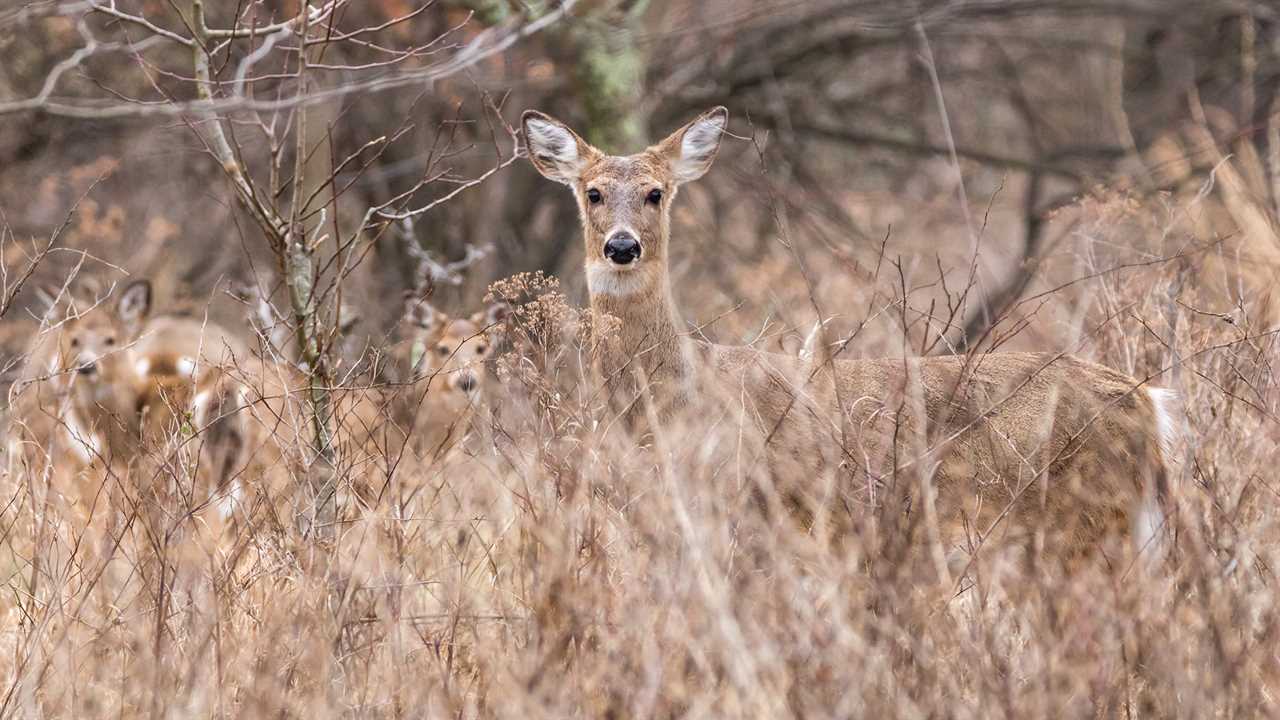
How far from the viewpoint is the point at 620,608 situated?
12.6 feet

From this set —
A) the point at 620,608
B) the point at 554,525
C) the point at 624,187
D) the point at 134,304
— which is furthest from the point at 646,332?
the point at 134,304

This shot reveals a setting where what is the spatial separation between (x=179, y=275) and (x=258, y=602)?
7372 mm

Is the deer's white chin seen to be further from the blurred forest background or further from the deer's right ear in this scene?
the blurred forest background

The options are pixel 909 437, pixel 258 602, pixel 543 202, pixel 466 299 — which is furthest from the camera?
pixel 543 202

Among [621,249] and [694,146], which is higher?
[694,146]

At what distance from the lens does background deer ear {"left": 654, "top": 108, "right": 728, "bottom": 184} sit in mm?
6836

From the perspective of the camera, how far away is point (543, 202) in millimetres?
12461

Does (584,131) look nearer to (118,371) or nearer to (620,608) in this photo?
(118,371)

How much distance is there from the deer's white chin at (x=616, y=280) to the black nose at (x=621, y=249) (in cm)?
3

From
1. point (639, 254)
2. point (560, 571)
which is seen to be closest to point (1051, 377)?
point (639, 254)

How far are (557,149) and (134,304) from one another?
11.2 feet

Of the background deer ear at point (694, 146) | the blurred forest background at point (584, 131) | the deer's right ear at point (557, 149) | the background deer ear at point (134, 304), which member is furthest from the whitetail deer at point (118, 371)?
the background deer ear at point (694, 146)

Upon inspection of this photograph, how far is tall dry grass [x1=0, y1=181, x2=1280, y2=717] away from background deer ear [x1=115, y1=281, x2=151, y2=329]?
404cm

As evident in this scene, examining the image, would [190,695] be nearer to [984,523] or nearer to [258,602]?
[258,602]
